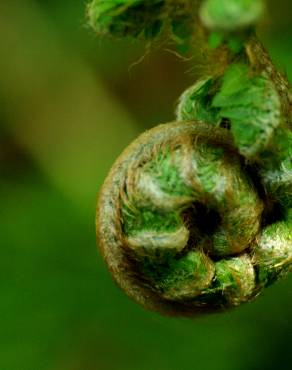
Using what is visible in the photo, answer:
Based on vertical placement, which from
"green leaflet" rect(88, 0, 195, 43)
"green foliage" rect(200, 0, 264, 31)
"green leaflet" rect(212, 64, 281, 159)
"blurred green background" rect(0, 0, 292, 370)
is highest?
"green leaflet" rect(88, 0, 195, 43)

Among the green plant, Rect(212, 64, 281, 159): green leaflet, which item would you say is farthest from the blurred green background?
Rect(212, 64, 281, 159): green leaflet

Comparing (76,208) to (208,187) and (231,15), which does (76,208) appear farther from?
(231,15)

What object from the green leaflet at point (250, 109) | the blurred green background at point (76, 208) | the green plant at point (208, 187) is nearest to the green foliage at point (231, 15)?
the green plant at point (208, 187)

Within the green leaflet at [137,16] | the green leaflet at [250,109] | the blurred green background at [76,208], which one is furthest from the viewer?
the blurred green background at [76,208]

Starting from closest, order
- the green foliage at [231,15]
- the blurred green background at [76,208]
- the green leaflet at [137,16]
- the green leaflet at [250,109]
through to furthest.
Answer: the green foliage at [231,15]
the green leaflet at [250,109]
the green leaflet at [137,16]
the blurred green background at [76,208]

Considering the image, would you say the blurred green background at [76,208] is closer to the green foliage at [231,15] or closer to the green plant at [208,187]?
the green plant at [208,187]

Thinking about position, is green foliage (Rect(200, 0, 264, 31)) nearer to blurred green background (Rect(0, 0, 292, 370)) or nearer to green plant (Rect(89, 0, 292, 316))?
green plant (Rect(89, 0, 292, 316))
